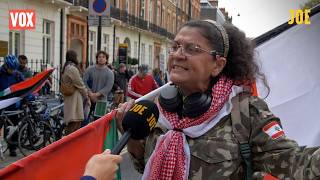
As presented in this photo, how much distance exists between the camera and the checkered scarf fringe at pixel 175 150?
6.63 ft

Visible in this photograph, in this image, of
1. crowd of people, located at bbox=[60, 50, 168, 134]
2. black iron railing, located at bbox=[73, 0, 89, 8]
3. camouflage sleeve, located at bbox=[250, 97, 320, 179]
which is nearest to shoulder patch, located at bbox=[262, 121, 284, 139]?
camouflage sleeve, located at bbox=[250, 97, 320, 179]

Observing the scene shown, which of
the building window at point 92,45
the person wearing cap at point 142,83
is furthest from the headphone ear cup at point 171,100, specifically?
the building window at point 92,45

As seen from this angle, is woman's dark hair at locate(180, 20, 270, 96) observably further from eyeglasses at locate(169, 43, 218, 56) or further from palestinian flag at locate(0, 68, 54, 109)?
palestinian flag at locate(0, 68, 54, 109)

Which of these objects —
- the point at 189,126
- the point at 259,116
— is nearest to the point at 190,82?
the point at 189,126

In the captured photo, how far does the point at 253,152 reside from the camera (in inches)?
77.5

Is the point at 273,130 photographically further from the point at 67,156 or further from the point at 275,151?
the point at 67,156

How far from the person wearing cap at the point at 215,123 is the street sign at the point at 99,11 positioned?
833 cm

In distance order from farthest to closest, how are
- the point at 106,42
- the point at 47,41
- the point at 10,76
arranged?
the point at 106,42
the point at 47,41
the point at 10,76

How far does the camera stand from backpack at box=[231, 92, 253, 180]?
6.44ft

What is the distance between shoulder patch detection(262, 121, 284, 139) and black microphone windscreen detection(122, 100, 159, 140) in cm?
43

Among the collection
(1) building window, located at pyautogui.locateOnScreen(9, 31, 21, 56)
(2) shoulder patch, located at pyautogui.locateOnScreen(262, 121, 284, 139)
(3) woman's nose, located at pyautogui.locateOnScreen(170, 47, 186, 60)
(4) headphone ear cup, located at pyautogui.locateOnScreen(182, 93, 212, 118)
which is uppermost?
(1) building window, located at pyautogui.locateOnScreen(9, 31, 21, 56)

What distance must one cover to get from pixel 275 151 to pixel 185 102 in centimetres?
43

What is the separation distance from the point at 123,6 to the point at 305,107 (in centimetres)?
3193

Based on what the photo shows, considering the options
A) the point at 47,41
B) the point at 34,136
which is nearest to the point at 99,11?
the point at 34,136
